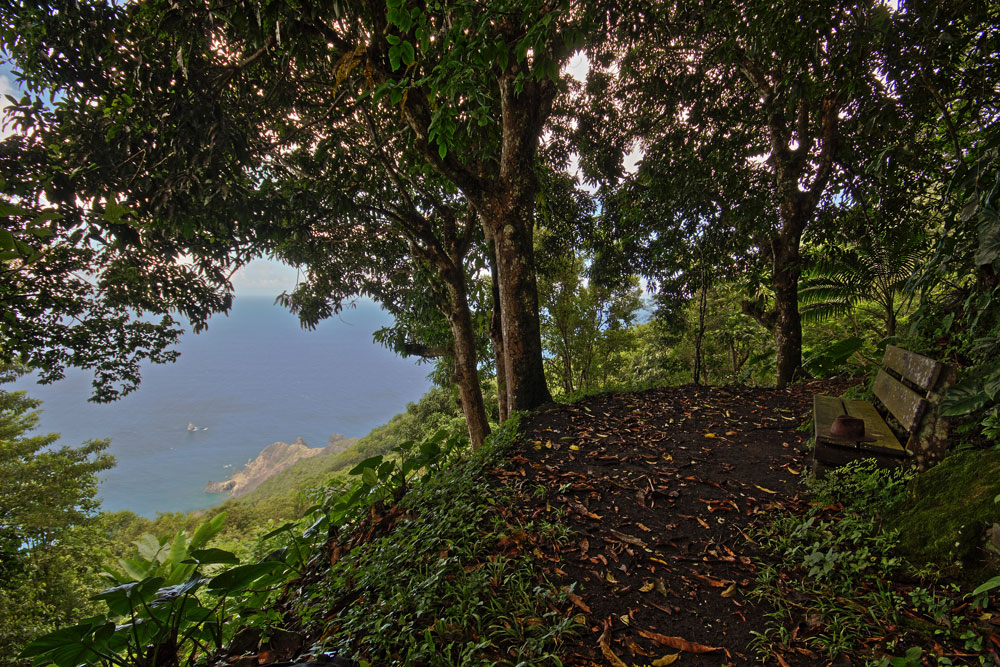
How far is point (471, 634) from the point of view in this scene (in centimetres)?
192

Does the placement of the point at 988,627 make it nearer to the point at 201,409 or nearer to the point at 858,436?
the point at 858,436

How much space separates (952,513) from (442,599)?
2652 millimetres

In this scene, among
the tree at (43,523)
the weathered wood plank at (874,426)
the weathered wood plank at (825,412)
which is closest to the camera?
the weathered wood plank at (874,426)

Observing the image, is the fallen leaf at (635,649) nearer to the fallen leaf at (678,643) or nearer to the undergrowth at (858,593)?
the fallen leaf at (678,643)

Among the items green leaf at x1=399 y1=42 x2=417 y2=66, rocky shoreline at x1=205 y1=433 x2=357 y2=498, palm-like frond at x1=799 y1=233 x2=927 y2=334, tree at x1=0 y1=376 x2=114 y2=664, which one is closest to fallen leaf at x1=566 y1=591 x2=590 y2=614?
green leaf at x1=399 y1=42 x2=417 y2=66

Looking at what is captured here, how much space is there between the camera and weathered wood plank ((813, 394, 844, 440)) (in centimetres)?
307

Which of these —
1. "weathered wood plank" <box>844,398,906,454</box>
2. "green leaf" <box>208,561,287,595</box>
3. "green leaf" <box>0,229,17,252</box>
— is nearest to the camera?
"green leaf" <box>0,229,17,252</box>

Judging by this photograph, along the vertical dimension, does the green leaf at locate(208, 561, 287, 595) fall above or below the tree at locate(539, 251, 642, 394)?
below

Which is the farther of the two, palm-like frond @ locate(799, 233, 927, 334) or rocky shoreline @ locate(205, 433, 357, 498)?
rocky shoreline @ locate(205, 433, 357, 498)

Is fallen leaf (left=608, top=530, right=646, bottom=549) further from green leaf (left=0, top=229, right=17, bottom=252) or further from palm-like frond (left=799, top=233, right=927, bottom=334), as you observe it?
palm-like frond (left=799, top=233, right=927, bottom=334)

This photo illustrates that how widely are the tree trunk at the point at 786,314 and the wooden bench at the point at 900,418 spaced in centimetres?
284

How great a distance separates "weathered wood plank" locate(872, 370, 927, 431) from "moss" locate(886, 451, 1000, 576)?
36cm

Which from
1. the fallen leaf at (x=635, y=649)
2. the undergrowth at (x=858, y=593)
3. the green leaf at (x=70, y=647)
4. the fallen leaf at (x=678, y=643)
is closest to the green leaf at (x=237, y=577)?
the green leaf at (x=70, y=647)

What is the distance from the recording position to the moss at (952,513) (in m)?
1.88
